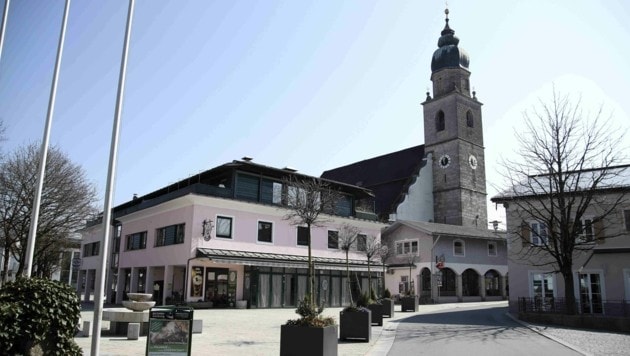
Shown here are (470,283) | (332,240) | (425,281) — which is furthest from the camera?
(470,283)

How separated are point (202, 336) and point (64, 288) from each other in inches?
299

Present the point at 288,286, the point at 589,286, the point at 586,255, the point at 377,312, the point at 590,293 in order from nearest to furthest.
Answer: the point at 377,312 < the point at 590,293 < the point at 589,286 < the point at 586,255 < the point at 288,286

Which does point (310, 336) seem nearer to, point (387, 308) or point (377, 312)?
point (377, 312)

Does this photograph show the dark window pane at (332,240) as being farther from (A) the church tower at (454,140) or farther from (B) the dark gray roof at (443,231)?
(A) the church tower at (454,140)

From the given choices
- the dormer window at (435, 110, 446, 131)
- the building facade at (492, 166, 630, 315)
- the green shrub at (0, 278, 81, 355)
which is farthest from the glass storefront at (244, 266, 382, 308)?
the dormer window at (435, 110, 446, 131)

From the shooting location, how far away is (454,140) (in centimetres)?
5750

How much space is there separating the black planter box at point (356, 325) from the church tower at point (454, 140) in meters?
43.1

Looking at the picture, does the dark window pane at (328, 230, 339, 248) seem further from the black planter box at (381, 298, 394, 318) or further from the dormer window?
the dormer window

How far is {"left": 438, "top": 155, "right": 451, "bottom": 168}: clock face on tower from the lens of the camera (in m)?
57.6

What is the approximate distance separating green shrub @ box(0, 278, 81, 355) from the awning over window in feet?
67.2

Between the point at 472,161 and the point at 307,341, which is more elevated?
the point at 472,161

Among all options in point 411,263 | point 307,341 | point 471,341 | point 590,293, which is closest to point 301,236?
point 411,263

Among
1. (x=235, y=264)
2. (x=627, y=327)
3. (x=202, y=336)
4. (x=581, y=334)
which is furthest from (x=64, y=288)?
(x=235, y=264)

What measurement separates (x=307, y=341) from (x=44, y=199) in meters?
23.6
